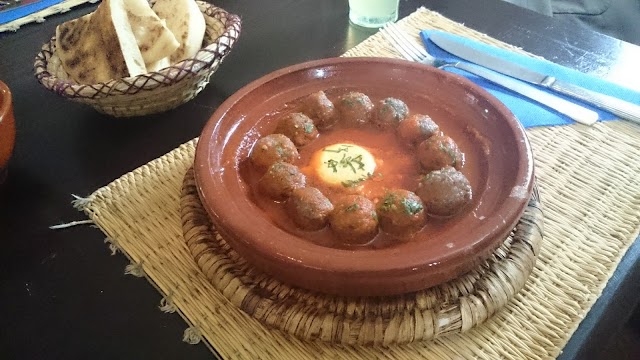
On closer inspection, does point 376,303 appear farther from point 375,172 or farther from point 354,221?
point 375,172

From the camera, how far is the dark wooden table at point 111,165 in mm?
931

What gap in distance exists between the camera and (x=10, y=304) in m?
0.98

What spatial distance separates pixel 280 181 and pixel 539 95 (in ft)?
2.62

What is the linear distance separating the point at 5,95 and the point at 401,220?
34.3 inches

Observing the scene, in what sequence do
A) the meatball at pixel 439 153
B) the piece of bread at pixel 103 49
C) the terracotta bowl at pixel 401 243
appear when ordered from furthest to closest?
the piece of bread at pixel 103 49, the meatball at pixel 439 153, the terracotta bowl at pixel 401 243

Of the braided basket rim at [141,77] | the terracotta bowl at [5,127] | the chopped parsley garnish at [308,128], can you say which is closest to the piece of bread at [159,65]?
the braided basket rim at [141,77]

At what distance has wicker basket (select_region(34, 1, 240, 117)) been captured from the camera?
121 centimetres

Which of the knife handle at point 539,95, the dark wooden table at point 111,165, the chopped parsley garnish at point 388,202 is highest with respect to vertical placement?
the chopped parsley garnish at point 388,202

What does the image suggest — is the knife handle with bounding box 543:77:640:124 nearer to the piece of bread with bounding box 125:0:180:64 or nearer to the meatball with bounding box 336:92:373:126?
the meatball with bounding box 336:92:373:126

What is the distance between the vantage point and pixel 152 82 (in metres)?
1.21

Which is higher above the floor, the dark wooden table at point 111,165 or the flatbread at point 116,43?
the flatbread at point 116,43

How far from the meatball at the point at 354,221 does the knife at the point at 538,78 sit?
0.78 meters

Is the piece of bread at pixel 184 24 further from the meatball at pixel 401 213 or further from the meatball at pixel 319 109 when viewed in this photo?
the meatball at pixel 401 213

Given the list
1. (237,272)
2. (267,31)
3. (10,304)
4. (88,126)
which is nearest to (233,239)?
(237,272)
